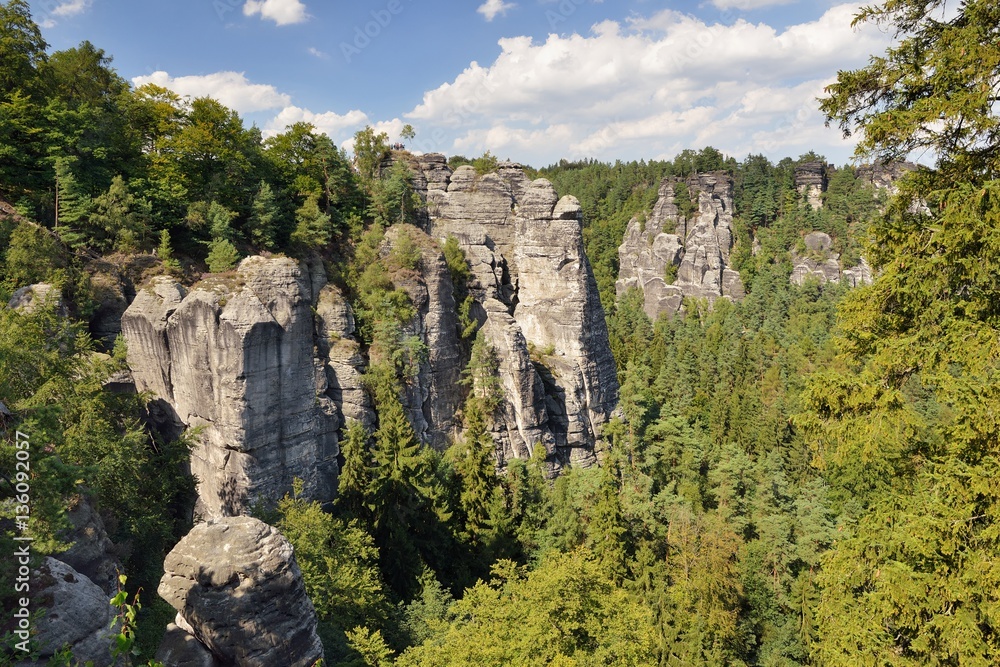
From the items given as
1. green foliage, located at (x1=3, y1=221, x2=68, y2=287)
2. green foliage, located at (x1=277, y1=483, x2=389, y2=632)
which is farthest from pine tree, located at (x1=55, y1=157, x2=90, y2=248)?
green foliage, located at (x1=277, y1=483, x2=389, y2=632)

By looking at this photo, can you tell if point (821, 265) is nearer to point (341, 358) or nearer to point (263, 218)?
point (341, 358)

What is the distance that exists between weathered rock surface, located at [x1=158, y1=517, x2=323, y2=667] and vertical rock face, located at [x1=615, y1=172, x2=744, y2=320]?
7551cm

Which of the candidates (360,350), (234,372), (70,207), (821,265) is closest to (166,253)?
(70,207)

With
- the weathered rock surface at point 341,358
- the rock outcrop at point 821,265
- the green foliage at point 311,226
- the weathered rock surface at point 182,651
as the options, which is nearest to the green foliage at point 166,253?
the green foliage at point 311,226

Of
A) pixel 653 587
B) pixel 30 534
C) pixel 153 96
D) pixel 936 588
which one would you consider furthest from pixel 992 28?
pixel 153 96

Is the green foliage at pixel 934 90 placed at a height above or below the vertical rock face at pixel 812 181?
below

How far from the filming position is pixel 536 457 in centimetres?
3186

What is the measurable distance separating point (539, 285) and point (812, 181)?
9014 cm

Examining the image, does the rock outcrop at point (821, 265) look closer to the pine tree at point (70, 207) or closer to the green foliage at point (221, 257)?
the green foliage at point (221, 257)

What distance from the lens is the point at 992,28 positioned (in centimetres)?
701

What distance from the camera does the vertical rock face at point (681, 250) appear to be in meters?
84.9

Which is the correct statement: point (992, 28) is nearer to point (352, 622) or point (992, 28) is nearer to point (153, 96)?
point (352, 622)

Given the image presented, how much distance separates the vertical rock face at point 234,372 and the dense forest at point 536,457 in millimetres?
1318

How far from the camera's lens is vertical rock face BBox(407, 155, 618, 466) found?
3525cm
